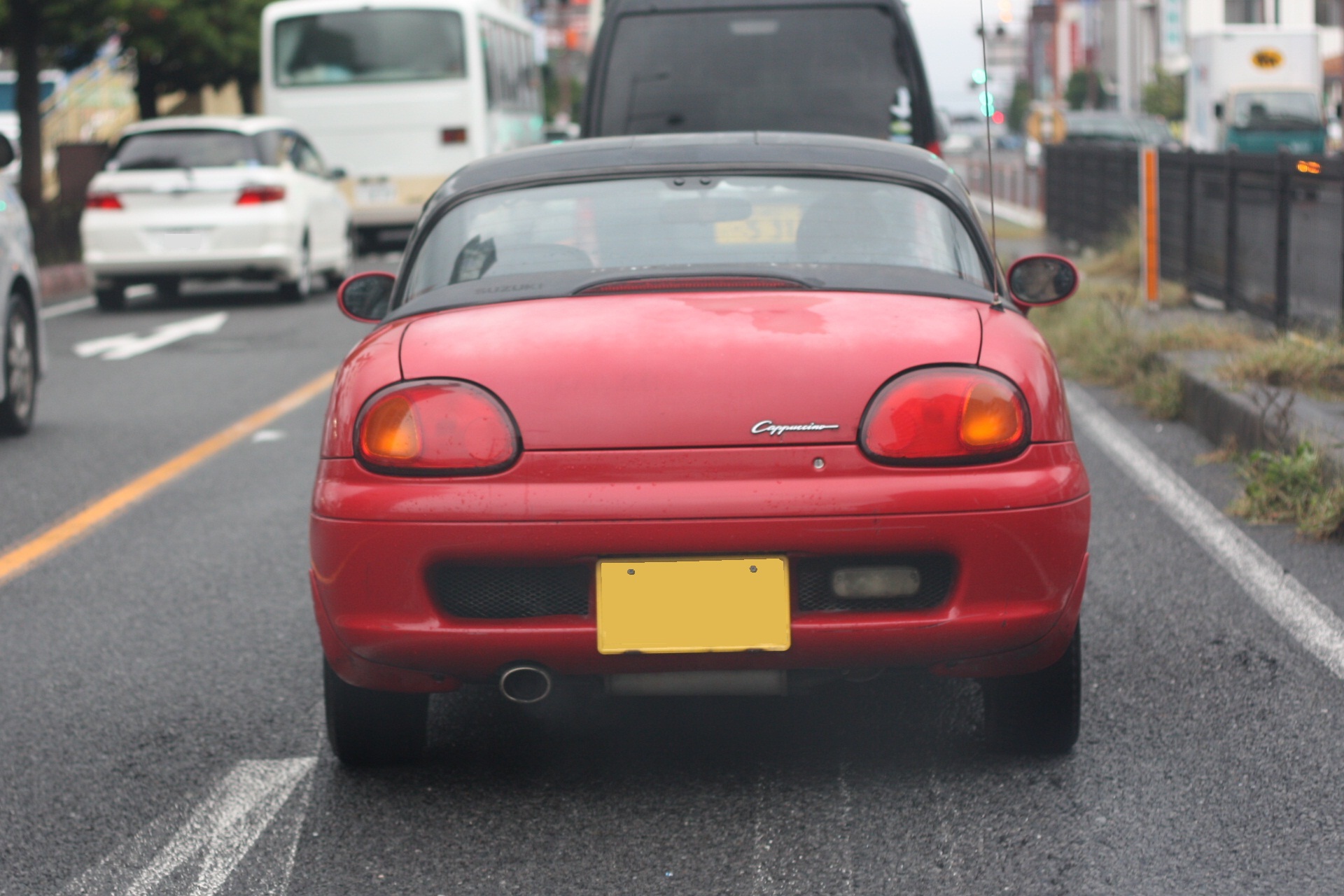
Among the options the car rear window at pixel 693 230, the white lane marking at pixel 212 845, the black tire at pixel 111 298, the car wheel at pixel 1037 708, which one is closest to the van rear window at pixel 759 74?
the car rear window at pixel 693 230

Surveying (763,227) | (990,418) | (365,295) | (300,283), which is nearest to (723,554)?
(990,418)

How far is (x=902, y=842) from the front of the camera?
10.9 ft

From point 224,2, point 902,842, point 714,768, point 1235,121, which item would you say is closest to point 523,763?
point 714,768

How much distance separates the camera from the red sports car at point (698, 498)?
10.6 feet

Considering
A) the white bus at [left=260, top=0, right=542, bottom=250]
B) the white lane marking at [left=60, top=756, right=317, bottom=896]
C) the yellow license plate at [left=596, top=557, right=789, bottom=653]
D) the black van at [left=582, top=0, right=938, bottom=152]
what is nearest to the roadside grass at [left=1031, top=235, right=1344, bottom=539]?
the black van at [left=582, top=0, right=938, bottom=152]

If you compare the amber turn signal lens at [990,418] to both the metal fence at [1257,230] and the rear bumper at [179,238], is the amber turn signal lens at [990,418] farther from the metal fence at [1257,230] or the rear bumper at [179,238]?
the rear bumper at [179,238]

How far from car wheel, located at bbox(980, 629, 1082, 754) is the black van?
6044 millimetres

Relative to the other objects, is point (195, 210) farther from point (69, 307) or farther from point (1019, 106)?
point (1019, 106)

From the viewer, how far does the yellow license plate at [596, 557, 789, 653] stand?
324 cm

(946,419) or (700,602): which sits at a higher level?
(946,419)

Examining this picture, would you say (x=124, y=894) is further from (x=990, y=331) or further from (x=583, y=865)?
(x=990, y=331)

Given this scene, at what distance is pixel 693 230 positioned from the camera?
4.02 metres

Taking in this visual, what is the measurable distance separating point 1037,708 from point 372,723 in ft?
4.37

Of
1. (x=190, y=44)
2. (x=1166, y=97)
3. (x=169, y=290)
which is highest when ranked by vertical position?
(x=190, y=44)
